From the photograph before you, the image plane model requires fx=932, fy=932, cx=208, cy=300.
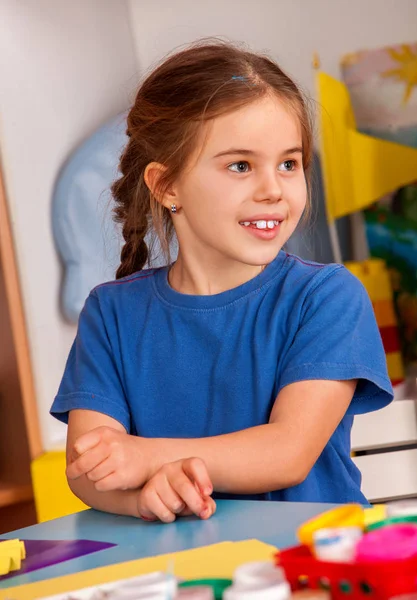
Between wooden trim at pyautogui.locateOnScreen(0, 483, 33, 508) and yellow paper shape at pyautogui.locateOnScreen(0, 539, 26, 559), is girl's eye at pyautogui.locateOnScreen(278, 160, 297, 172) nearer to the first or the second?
yellow paper shape at pyautogui.locateOnScreen(0, 539, 26, 559)

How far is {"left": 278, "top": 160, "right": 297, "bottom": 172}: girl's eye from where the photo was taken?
3.26ft

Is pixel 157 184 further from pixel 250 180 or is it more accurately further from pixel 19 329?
pixel 19 329

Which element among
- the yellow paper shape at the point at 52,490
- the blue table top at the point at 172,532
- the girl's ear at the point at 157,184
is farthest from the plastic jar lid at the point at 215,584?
the yellow paper shape at the point at 52,490

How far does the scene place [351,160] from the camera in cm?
215

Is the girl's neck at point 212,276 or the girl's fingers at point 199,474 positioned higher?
the girl's neck at point 212,276

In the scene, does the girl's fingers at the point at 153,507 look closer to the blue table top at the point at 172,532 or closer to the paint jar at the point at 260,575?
the blue table top at the point at 172,532

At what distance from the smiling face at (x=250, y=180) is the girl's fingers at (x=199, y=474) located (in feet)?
0.94

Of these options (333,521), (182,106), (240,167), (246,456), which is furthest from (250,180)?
(333,521)

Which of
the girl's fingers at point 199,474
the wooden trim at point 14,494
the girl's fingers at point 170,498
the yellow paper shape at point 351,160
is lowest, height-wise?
the wooden trim at point 14,494

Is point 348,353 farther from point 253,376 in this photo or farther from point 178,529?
point 178,529

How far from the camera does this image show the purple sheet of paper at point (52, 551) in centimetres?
70

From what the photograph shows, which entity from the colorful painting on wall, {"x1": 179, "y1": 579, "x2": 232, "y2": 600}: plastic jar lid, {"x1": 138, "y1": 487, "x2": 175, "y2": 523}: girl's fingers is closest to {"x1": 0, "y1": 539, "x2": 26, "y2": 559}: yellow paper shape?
{"x1": 138, "y1": 487, "x2": 175, "y2": 523}: girl's fingers

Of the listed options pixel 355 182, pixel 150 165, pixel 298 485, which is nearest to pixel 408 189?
pixel 355 182

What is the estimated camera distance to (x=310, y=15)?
85.2 inches
